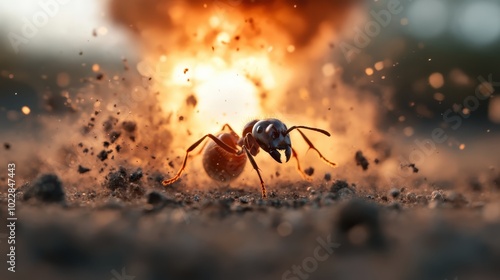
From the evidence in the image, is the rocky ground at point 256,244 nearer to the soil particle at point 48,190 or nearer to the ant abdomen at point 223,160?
the soil particle at point 48,190

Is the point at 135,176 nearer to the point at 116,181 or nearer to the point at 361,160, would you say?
the point at 116,181

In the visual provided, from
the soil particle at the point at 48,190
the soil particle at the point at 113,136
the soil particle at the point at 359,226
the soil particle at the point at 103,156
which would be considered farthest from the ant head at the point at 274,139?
the soil particle at the point at 359,226

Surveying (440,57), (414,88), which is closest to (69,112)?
(414,88)

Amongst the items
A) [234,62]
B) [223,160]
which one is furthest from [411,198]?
[234,62]

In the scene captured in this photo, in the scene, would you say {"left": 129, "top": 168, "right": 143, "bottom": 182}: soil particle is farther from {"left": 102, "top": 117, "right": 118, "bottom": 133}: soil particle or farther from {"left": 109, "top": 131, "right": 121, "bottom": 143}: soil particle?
{"left": 102, "top": 117, "right": 118, "bottom": 133}: soil particle

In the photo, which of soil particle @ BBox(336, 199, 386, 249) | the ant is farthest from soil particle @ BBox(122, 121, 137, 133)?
soil particle @ BBox(336, 199, 386, 249)

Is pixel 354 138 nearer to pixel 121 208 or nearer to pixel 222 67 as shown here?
pixel 222 67
